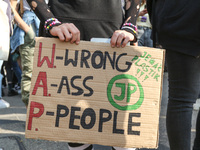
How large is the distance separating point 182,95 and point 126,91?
43 centimetres

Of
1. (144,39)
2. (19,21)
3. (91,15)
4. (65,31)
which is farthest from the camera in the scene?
(144,39)

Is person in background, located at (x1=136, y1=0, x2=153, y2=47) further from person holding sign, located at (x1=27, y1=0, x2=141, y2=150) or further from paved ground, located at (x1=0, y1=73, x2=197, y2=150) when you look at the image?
person holding sign, located at (x1=27, y1=0, x2=141, y2=150)

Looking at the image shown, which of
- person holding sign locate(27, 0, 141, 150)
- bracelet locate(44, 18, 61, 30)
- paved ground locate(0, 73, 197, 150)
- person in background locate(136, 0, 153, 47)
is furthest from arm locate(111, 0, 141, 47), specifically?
person in background locate(136, 0, 153, 47)

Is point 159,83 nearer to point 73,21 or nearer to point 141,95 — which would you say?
point 141,95

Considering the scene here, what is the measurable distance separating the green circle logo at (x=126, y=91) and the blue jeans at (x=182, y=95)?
37 cm

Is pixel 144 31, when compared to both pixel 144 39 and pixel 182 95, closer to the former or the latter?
pixel 144 39

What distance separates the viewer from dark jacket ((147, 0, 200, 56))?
146 centimetres

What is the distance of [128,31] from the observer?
1389 mm

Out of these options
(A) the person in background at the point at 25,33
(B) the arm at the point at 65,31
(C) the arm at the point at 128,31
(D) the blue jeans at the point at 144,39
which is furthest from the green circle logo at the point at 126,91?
(D) the blue jeans at the point at 144,39

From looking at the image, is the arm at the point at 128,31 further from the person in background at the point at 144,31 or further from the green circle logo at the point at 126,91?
the person in background at the point at 144,31

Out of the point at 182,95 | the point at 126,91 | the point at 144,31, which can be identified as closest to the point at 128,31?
the point at 126,91

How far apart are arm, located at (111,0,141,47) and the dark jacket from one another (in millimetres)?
198

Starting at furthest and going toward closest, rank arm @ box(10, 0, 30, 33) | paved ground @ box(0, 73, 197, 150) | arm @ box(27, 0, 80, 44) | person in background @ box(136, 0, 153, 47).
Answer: person in background @ box(136, 0, 153, 47), arm @ box(10, 0, 30, 33), paved ground @ box(0, 73, 197, 150), arm @ box(27, 0, 80, 44)

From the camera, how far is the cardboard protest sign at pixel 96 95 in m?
1.30
